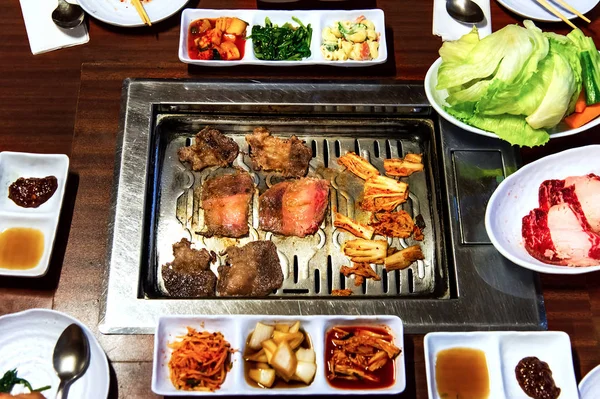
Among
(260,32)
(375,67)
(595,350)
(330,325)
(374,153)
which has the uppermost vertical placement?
(260,32)

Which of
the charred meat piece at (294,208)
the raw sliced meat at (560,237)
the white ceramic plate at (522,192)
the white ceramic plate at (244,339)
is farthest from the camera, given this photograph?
the charred meat piece at (294,208)

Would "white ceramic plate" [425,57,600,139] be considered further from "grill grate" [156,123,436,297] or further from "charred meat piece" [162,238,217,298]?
"charred meat piece" [162,238,217,298]

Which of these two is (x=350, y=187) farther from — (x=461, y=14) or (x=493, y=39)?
(x=461, y=14)

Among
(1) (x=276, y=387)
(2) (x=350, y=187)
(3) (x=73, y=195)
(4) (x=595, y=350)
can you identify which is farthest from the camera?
(2) (x=350, y=187)

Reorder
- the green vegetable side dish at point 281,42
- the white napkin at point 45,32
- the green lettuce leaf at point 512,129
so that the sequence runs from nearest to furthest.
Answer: the green lettuce leaf at point 512,129
the green vegetable side dish at point 281,42
the white napkin at point 45,32

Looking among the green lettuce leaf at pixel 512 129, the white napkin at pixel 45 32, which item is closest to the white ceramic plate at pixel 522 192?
the green lettuce leaf at pixel 512 129

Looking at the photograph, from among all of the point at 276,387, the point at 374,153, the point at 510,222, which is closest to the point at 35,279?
the point at 276,387

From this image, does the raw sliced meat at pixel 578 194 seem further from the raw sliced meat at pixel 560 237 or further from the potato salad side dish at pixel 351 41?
the potato salad side dish at pixel 351 41
